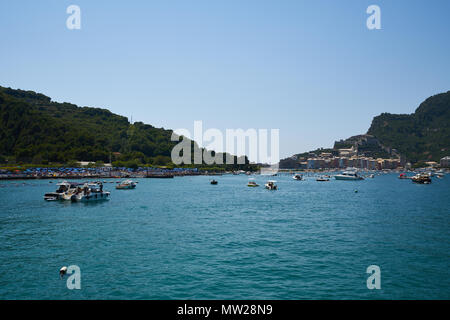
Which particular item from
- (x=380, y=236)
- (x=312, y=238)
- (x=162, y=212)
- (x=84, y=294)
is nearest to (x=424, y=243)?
(x=380, y=236)

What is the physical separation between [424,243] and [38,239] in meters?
32.8

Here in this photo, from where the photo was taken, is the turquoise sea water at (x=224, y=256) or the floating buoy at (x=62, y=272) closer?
the turquoise sea water at (x=224, y=256)

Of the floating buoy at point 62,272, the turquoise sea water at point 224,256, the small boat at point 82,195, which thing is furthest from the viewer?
the small boat at point 82,195

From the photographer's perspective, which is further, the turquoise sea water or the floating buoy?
the floating buoy

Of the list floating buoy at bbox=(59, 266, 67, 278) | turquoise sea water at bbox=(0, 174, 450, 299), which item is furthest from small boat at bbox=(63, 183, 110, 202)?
floating buoy at bbox=(59, 266, 67, 278)

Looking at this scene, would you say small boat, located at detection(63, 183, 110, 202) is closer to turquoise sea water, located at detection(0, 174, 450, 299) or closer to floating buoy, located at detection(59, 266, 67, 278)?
turquoise sea water, located at detection(0, 174, 450, 299)

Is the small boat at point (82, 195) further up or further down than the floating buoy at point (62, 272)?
further up

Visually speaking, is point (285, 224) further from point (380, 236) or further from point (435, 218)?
point (435, 218)

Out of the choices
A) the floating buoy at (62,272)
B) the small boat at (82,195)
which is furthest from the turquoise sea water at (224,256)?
the small boat at (82,195)

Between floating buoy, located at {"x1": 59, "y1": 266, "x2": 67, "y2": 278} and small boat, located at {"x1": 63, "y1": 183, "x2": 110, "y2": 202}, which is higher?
small boat, located at {"x1": 63, "y1": 183, "x2": 110, "y2": 202}

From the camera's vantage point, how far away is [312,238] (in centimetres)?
2834

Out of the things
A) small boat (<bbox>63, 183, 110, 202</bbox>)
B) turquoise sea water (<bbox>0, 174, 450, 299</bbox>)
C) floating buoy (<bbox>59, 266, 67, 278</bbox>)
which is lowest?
turquoise sea water (<bbox>0, 174, 450, 299</bbox>)

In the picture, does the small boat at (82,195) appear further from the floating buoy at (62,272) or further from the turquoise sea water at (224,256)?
the floating buoy at (62,272)
